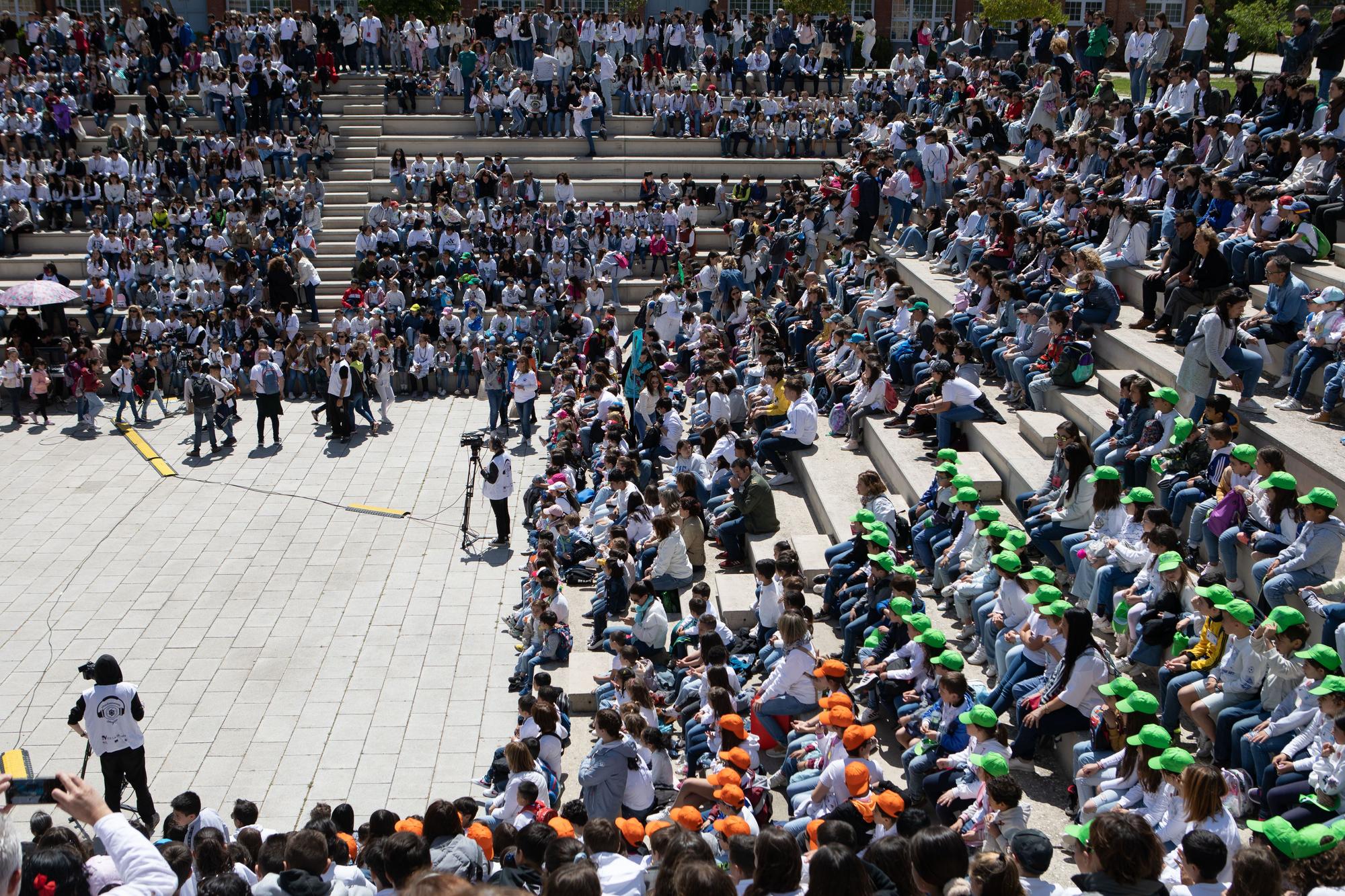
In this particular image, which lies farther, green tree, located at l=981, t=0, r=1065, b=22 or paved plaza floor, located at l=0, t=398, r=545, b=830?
green tree, located at l=981, t=0, r=1065, b=22

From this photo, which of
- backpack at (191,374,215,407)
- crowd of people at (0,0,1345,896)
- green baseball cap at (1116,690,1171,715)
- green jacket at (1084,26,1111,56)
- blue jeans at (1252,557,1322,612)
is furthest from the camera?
green jacket at (1084,26,1111,56)

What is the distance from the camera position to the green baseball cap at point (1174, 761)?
7.34m

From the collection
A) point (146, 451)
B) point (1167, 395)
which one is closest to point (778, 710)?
point (1167, 395)

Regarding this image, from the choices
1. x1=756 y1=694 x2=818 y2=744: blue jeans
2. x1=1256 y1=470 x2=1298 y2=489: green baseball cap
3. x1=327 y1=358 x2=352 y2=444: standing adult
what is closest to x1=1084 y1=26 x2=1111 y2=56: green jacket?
x1=327 y1=358 x2=352 y2=444: standing adult

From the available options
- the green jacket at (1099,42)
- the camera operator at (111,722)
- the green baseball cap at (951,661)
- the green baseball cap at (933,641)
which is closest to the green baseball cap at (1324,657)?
the green baseball cap at (951,661)

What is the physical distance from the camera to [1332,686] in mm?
7621

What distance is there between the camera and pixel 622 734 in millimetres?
9445

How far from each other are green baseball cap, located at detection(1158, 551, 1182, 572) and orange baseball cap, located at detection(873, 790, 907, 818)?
10.1 feet

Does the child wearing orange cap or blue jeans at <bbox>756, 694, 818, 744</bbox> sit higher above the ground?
the child wearing orange cap

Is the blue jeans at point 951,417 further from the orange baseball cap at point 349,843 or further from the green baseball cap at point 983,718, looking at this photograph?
the orange baseball cap at point 349,843

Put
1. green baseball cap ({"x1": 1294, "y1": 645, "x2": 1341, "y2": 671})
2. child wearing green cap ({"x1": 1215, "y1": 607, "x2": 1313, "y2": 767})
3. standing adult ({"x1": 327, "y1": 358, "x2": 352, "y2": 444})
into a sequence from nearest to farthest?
green baseball cap ({"x1": 1294, "y1": 645, "x2": 1341, "y2": 671}) → child wearing green cap ({"x1": 1215, "y1": 607, "x2": 1313, "y2": 767}) → standing adult ({"x1": 327, "y1": 358, "x2": 352, "y2": 444})

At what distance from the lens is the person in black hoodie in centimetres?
620

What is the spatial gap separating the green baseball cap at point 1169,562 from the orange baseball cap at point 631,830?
4282 millimetres

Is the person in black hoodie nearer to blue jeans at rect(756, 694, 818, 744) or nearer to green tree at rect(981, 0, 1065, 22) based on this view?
blue jeans at rect(756, 694, 818, 744)
